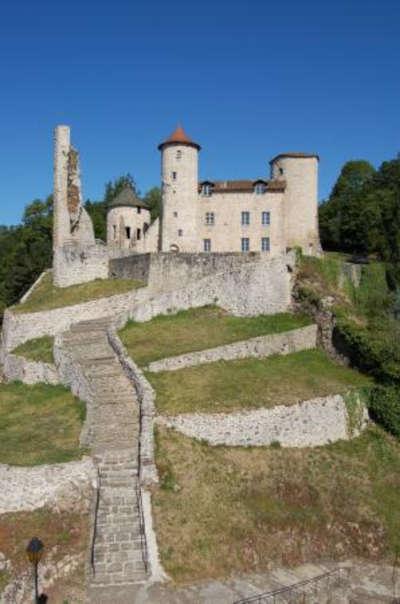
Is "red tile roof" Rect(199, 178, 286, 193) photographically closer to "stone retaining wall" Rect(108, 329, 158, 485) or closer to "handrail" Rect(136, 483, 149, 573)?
"stone retaining wall" Rect(108, 329, 158, 485)

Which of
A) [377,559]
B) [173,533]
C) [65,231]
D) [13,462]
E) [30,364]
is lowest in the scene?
[377,559]

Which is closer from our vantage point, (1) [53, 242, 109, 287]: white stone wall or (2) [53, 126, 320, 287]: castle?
(1) [53, 242, 109, 287]: white stone wall

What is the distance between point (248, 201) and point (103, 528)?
2600 centimetres

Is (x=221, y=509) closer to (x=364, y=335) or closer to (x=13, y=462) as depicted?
(x=13, y=462)

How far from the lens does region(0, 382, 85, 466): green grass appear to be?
1723 centimetres

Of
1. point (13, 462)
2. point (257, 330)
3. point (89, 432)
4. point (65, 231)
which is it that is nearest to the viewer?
point (13, 462)

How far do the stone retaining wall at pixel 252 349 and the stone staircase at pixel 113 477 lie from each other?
2.39 m

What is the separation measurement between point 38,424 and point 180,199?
67.2 feet

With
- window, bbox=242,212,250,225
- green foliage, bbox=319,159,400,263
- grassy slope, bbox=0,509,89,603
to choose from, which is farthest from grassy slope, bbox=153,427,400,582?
window, bbox=242,212,250,225

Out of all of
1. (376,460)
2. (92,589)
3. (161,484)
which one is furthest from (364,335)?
(92,589)

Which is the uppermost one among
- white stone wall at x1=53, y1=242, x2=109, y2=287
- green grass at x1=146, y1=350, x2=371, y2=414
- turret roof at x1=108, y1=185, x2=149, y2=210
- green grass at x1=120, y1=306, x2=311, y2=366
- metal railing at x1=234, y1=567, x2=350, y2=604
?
turret roof at x1=108, y1=185, x2=149, y2=210

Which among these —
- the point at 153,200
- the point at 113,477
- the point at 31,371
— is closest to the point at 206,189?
the point at 31,371

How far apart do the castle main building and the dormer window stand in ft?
0.21

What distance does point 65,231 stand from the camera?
115 ft
